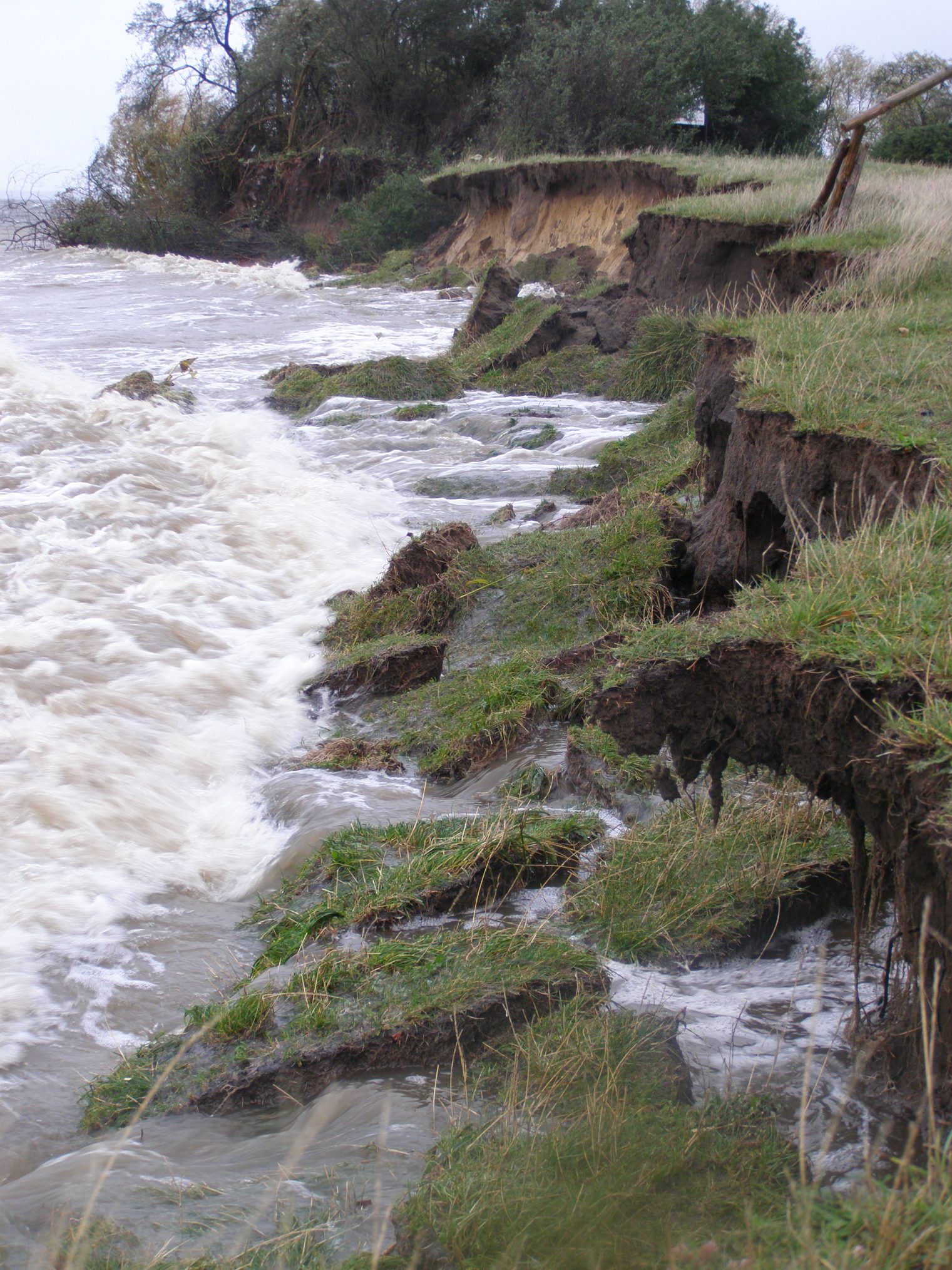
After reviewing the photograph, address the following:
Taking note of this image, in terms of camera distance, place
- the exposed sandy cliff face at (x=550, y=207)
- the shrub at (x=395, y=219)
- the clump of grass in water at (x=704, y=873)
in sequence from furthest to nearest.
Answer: the shrub at (x=395, y=219)
the exposed sandy cliff face at (x=550, y=207)
the clump of grass in water at (x=704, y=873)

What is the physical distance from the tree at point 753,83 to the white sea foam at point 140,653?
20676 millimetres

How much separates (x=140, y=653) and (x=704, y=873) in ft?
15.2

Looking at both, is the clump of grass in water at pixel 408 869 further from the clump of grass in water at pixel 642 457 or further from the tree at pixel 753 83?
the tree at pixel 753 83

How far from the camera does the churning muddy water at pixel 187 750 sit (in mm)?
2850

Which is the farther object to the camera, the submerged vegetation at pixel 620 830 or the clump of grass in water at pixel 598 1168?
the submerged vegetation at pixel 620 830

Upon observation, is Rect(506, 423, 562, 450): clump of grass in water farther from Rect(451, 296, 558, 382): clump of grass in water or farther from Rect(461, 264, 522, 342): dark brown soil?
Rect(461, 264, 522, 342): dark brown soil

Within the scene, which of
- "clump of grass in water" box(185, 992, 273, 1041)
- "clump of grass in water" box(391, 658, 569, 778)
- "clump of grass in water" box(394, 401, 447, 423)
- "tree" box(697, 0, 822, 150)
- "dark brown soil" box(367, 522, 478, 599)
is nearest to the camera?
"clump of grass in water" box(185, 992, 273, 1041)

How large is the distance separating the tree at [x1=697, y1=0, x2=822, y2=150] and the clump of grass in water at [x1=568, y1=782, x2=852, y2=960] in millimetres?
27580

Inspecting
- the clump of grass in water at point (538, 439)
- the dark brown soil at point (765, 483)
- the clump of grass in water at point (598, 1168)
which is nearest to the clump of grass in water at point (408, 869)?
the clump of grass in water at point (598, 1168)

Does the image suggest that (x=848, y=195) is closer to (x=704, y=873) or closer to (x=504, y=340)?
(x=504, y=340)

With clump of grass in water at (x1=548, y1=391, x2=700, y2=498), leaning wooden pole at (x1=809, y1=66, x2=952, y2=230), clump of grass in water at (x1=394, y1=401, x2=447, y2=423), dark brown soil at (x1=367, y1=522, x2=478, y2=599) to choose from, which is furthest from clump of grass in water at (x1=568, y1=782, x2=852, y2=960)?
clump of grass in water at (x1=394, y1=401, x2=447, y2=423)

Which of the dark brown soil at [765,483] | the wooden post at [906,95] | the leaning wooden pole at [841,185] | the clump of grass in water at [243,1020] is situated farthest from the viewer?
the leaning wooden pole at [841,185]

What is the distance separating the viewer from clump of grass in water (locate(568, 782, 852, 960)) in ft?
11.2

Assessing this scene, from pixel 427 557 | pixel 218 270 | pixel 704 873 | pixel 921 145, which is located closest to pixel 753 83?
pixel 921 145
